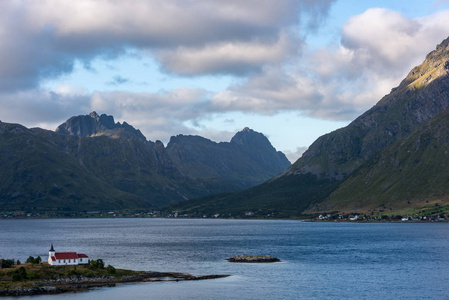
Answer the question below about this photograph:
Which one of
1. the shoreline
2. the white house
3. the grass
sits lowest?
the shoreline

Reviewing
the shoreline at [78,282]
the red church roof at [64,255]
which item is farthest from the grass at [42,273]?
the red church roof at [64,255]

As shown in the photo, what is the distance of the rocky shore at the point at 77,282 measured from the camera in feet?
424

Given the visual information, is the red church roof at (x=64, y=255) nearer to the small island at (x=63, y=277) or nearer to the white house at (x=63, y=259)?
the white house at (x=63, y=259)

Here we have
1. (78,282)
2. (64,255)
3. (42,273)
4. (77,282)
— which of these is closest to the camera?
(77,282)

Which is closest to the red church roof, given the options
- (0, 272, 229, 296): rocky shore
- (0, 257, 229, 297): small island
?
(0, 257, 229, 297): small island

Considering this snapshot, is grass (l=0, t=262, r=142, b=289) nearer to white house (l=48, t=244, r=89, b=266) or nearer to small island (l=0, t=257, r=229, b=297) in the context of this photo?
small island (l=0, t=257, r=229, b=297)

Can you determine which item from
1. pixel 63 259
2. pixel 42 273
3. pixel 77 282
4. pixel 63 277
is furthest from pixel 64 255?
pixel 77 282

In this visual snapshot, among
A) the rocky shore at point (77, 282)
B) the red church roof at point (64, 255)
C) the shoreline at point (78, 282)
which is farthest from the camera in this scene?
the red church roof at point (64, 255)

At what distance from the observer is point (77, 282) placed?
14188cm

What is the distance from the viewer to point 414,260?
199000 millimetres

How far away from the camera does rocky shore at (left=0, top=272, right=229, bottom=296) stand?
424 ft

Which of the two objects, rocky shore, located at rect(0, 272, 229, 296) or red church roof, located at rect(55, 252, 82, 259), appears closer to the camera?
rocky shore, located at rect(0, 272, 229, 296)

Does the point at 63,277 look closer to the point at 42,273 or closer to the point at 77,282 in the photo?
the point at 77,282

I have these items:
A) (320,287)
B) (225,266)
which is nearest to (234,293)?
(320,287)
